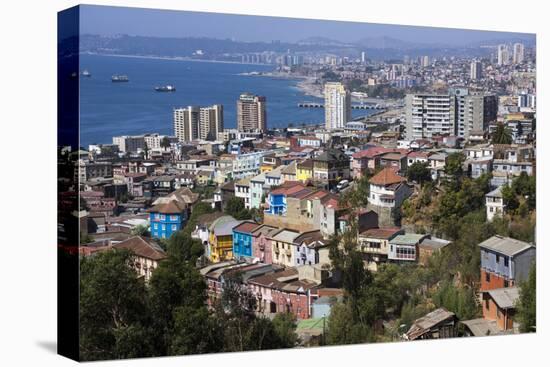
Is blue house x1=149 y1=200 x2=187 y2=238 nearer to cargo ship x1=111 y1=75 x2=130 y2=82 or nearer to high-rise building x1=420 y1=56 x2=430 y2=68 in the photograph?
cargo ship x1=111 y1=75 x2=130 y2=82

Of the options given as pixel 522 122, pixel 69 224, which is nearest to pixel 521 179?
pixel 522 122

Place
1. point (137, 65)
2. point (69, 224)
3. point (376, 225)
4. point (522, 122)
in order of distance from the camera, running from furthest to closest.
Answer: point (522, 122) → point (376, 225) → point (137, 65) → point (69, 224)

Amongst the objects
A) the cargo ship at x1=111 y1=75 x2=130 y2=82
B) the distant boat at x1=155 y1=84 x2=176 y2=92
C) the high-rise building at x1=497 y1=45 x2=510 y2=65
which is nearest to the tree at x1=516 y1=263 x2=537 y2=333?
the high-rise building at x1=497 y1=45 x2=510 y2=65

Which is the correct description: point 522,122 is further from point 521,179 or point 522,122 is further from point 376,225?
point 376,225

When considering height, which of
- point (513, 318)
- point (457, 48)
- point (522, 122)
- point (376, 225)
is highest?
point (457, 48)

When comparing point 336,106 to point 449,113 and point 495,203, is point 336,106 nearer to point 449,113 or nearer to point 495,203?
point 449,113

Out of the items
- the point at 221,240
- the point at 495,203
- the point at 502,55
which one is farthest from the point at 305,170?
the point at 502,55
